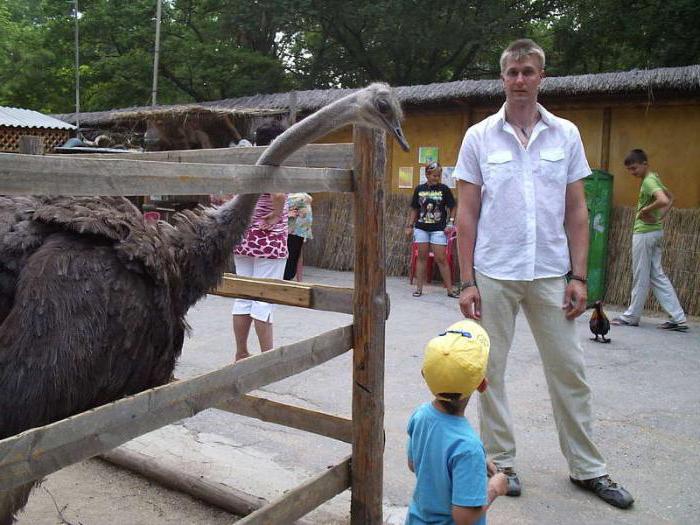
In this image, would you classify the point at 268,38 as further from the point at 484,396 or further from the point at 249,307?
the point at 484,396

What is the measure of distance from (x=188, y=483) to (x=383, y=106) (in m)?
→ 2.01

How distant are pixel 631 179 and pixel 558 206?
689 cm

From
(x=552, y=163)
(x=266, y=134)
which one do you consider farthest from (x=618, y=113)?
(x=552, y=163)

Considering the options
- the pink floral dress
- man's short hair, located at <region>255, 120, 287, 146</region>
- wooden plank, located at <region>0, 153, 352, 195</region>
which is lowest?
the pink floral dress

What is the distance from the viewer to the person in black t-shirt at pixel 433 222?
941cm

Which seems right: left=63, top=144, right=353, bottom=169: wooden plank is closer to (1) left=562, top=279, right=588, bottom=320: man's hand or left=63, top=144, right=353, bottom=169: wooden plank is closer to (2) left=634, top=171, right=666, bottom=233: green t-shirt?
(1) left=562, top=279, right=588, bottom=320: man's hand

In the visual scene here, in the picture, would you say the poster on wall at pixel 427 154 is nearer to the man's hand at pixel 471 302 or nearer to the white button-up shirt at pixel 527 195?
the white button-up shirt at pixel 527 195

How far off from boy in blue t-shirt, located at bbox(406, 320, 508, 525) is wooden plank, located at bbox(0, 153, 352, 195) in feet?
2.70

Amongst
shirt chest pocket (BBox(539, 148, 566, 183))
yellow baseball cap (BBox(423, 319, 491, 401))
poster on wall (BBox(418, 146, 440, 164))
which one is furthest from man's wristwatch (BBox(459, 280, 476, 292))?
poster on wall (BBox(418, 146, 440, 164))

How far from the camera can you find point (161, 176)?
207 cm

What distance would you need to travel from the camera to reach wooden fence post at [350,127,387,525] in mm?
2926

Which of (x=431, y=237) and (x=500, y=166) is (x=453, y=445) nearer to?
(x=500, y=166)

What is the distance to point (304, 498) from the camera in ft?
9.06

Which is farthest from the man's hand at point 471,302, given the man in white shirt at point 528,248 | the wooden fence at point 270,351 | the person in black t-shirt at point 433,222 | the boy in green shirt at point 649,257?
the person in black t-shirt at point 433,222
